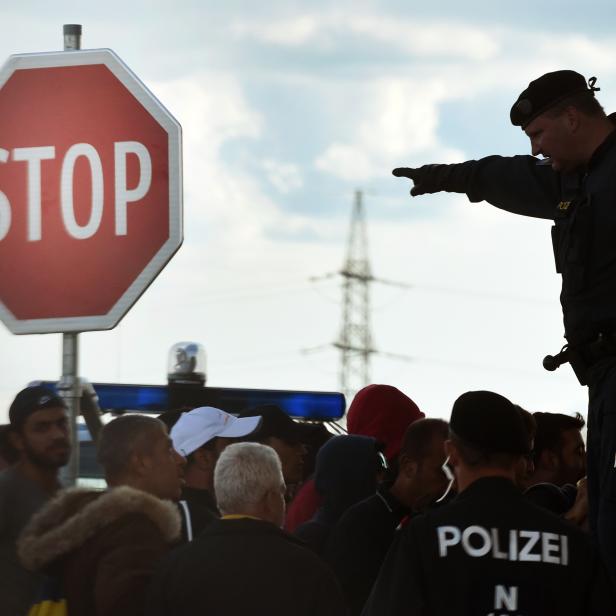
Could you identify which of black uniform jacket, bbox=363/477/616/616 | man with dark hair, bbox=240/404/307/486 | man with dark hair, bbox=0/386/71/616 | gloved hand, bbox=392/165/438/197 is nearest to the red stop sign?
man with dark hair, bbox=0/386/71/616

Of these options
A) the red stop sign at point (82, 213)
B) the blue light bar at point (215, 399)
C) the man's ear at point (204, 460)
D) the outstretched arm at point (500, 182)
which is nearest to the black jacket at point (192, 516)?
the man's ear at point (204, 460)

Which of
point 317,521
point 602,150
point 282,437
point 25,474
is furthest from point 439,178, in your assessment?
point 282,437

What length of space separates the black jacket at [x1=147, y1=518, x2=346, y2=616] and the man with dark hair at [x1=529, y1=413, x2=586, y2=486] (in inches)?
87.9

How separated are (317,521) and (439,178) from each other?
1907 mm

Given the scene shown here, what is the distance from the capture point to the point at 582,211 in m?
4.64

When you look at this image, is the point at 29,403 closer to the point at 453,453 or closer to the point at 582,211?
the point at 453,453

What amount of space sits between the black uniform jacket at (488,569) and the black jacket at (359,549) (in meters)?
1.43

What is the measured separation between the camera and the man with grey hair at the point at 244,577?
4680 mm

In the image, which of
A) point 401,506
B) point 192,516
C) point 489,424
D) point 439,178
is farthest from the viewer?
point 401,506

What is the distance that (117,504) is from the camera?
500cm

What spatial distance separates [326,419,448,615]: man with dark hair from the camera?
5.59 meters

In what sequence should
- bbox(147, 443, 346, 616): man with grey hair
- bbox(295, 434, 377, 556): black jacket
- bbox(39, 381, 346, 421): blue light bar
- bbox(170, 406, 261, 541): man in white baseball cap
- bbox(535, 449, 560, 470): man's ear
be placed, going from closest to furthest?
bbox(147, 443, 346, 616): man with grey hair → bbox(295, 434, 377, 556): black jacket → bbox(170, 406, 261, 541): man in white baseball cap → bbox(535, 449, 560, 470): man's ear → bbox(39, 381, 346, 421): blue light bar

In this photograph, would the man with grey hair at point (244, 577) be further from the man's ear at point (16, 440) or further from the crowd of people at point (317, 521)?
the man's ear at point (16, 440)

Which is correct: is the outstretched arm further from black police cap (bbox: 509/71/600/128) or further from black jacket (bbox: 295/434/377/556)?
black jacket (bbox: 295/434/377/556)
